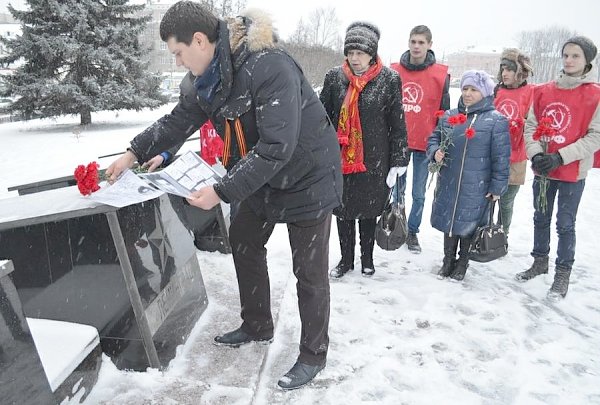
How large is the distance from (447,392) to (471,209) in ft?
5.66

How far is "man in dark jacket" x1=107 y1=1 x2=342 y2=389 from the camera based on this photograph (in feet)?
6.71

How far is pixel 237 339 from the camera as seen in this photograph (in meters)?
2.92

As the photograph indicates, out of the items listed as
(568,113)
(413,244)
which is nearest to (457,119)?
(568,113)

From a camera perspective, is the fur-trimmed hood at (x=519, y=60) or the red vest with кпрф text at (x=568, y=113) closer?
the red vest with кпрф text at (x=568, y=113)

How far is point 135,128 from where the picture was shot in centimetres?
1739

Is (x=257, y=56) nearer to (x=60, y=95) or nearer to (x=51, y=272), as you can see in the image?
(x=51, y=272)

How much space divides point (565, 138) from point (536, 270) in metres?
1.20

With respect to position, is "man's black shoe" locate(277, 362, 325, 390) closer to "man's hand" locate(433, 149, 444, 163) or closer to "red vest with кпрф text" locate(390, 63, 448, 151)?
"man's hand" locate(433, 149, 444, 163)

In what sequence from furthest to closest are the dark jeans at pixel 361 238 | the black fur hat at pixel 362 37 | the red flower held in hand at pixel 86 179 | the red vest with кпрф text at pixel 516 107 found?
the red vest with кпрф text at pixel 516 107
the dark jeans at pixel 361 238
the black fur hat at pixel 362 37
the red flower held in hand at pixel 86 179

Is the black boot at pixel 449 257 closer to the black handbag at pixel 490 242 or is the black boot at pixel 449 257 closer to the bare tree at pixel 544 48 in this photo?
the black handbag at pixel 490 242

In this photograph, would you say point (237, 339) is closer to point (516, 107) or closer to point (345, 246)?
point (345, 246)

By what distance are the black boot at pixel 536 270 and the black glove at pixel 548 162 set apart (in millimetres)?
931

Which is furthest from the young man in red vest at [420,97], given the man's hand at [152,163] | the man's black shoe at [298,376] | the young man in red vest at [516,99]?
the man's hand at [152,163]

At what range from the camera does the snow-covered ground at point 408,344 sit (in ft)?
8.25
